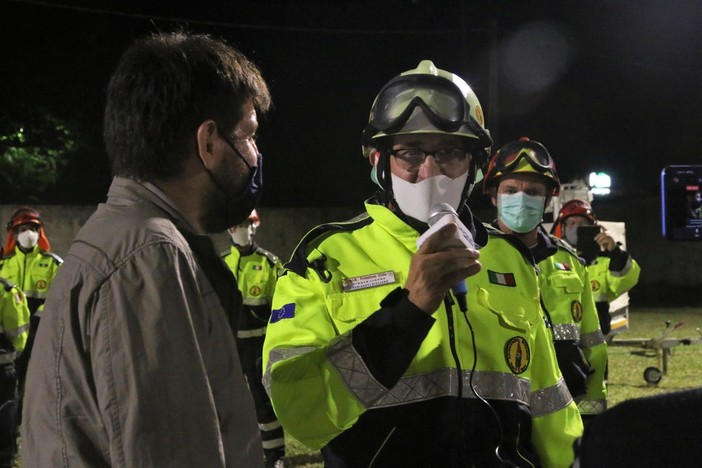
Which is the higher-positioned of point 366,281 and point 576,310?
point 366,281

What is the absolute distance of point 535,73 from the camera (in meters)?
31.8

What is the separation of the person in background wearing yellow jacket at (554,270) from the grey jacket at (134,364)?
3379 millimetres

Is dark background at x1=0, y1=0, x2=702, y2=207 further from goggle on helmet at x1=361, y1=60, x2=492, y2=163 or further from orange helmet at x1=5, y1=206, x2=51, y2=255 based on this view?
goggle on helmet at x1=361, y1=60, x2=492, y2=163

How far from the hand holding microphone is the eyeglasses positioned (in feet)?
1.99

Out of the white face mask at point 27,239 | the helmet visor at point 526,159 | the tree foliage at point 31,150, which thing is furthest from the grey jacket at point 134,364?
the tree foliage at point 31,150

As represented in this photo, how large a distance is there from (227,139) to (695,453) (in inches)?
52.6

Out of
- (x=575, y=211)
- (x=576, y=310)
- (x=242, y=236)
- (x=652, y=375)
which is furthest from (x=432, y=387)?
(x=652, y=375)

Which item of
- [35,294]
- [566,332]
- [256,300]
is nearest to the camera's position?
[566,332]

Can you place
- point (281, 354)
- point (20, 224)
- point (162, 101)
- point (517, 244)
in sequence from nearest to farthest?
1. point (162, 101)
2. point (281, 354)
3. point (517, 244)
4. point (20, 224)

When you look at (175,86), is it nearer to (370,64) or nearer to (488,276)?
(488,276)

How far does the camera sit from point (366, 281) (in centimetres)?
264

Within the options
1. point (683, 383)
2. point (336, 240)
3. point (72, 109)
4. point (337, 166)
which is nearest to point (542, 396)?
point (336, 240)

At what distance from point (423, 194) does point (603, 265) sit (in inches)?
265

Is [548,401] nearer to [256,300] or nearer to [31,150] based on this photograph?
[256,300]
